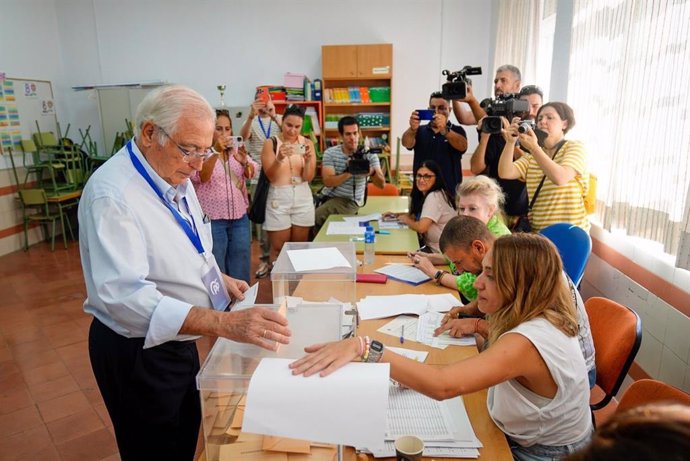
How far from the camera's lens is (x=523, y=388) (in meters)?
1.25

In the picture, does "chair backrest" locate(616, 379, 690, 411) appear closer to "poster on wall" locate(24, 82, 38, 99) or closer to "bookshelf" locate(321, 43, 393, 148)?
"bookshelf" locate(321, 43, 393, 148)

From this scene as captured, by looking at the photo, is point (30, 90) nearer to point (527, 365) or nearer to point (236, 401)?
point (236, 401)

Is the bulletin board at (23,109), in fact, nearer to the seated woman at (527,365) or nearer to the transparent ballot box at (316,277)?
the transparent ballot box at (316,277)

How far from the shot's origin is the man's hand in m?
1.06

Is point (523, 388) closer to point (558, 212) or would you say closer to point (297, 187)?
point (558, 212)

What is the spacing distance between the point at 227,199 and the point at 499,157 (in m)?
1.98

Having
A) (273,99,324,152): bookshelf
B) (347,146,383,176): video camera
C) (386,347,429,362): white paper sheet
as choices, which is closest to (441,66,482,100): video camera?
(347,146,383,176): video camera

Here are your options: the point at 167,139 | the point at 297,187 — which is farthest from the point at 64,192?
the point at 167,139

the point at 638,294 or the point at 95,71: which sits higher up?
the point at 95,71

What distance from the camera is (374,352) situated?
105cm

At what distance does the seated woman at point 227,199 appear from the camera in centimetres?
311

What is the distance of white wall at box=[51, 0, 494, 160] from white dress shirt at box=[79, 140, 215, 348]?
19.2ft

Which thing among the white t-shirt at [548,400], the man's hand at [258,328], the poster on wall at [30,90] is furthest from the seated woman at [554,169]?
the poster on wall at [30,90]

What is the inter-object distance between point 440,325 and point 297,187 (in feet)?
7.12
